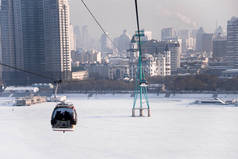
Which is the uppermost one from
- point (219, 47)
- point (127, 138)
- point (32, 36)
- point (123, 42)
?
point (123, 42)

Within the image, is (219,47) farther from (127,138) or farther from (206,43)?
(127,138)

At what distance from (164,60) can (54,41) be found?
13.5m

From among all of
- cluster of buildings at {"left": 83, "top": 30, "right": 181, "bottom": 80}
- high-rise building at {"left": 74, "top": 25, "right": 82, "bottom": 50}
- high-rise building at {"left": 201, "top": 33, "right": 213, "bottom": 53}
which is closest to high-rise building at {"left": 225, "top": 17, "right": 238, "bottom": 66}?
cluster of buildings at {"left": 83, "top": 30, "right": 181, "bottom": 80}

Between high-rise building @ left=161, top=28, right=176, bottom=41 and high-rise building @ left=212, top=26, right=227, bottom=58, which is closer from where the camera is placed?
high-rise building @ left=212, top=26, right=227, bottom=58

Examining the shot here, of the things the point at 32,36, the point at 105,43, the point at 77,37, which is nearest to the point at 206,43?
the point at 105,43

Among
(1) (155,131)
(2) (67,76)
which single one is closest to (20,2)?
(2) (67,76)

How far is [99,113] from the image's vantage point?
20.1 metres

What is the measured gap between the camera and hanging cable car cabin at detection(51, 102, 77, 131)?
6.95 m

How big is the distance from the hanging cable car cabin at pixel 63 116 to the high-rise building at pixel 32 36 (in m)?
35.9

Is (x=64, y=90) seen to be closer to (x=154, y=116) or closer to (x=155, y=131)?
(x=154, y=116)

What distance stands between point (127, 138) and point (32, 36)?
33626 mm

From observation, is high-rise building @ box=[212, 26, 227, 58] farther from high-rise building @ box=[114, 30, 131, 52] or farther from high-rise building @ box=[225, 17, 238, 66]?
high-rise building @ box=[114, 30, 131, 52]

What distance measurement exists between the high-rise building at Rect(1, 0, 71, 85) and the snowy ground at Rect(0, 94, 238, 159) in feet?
80.8

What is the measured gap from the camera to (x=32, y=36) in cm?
4372
